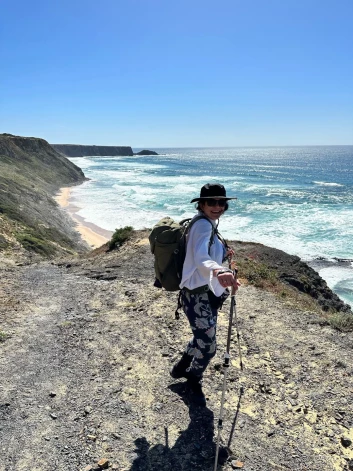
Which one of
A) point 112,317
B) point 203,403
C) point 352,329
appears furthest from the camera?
point 112,317

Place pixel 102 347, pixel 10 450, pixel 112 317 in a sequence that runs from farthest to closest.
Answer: pixel 112 317, pixel 102 347, pixel 10 450

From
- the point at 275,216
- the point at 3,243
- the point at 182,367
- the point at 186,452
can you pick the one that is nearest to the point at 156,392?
the point at 182,367

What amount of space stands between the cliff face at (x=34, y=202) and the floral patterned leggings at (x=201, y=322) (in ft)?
36.6

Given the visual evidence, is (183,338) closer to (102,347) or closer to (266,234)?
(102,347)

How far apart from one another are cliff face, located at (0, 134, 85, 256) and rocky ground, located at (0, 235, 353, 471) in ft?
27.4

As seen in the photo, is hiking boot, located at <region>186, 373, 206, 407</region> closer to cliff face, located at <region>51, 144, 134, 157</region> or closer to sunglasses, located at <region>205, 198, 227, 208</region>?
sunglasses, located at <region>205, 198, 227, 208</region>

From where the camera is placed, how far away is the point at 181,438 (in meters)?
3.54

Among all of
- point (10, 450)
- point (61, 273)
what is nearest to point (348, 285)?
point (61, 273)

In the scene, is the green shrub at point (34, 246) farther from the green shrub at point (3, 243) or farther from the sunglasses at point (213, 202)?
the sunglasses at point (213, 202)

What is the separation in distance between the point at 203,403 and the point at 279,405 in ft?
3.13

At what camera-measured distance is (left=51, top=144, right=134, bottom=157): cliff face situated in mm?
151750

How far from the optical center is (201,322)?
346 cm

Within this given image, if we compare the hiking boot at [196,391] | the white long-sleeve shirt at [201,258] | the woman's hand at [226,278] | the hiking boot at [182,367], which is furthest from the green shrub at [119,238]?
the woman's hand at [226,278]

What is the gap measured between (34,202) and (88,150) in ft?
478
